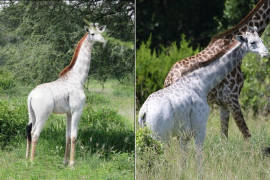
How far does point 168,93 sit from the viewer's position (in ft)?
17.9

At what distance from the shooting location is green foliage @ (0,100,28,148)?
576cm

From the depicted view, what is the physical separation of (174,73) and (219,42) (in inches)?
30.8

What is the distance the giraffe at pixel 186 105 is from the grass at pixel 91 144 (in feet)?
2.30

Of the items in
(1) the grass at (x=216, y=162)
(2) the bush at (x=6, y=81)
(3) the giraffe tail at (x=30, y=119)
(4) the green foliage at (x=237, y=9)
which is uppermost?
(4) the green foliage at (x=237, y=9)

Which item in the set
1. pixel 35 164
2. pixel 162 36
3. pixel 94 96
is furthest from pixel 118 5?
pixel 162 36

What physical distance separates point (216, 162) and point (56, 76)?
6.86ft

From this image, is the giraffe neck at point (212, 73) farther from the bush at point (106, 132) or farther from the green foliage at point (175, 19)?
the green foliage at point (175, 19)

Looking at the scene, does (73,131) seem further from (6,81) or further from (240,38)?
(240,38)

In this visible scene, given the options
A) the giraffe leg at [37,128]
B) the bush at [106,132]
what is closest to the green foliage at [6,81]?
the giraffe leg at [37,128]

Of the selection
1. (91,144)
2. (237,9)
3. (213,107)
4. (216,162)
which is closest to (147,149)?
(91,144)

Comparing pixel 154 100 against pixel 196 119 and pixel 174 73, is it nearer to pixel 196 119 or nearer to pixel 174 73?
pixel 196 119

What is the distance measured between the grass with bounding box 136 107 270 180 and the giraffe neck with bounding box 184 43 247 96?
2.25 feet

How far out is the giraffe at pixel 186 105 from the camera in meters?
5.30

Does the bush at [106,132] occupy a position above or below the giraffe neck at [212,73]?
below
